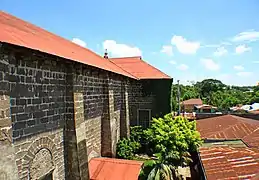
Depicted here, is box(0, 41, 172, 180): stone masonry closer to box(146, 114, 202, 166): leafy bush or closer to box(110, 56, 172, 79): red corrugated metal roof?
box(146, 114, 202, 166): leafy bush

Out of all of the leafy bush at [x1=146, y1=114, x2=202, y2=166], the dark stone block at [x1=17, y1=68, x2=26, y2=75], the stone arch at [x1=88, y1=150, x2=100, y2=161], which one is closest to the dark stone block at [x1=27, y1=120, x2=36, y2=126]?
the dark stone block at [x1=17, y1=68, x2=26, y2=75]

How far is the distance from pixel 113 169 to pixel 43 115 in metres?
4.14

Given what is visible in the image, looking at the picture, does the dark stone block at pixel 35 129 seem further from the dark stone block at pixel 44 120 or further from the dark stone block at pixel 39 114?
the dark stone block at pixel 39 114

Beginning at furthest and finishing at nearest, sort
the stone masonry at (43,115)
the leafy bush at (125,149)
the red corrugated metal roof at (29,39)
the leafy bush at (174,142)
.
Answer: the leafy bush at (125,149), the leafy bush at (174,142), the red corrugated metal roof at (29,39), the stone masonry at (43,115)

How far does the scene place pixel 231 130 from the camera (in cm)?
1433

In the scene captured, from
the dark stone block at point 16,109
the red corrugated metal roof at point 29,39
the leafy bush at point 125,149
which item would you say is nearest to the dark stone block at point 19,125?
the dark stone block at point 16,109

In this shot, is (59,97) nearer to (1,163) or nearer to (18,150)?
(18,150)

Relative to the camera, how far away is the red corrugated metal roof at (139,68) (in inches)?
692

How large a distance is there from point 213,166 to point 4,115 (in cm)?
615

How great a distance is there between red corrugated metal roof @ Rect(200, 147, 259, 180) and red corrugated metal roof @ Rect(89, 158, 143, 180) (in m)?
2.54

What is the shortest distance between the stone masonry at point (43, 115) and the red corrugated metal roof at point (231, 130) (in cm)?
674

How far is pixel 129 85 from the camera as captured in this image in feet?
55.8

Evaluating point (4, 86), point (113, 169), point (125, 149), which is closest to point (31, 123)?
point (4, 86)

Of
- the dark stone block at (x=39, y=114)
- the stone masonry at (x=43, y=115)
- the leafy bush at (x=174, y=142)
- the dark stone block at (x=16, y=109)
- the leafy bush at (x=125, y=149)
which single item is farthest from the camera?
the leafy bush at (x=125, y=149)
